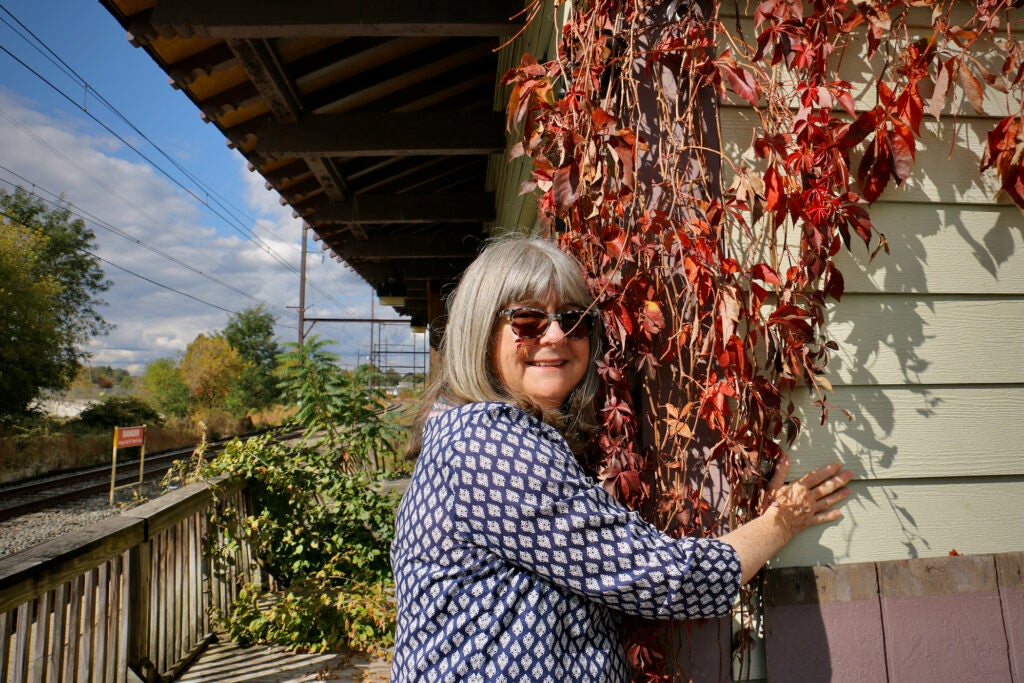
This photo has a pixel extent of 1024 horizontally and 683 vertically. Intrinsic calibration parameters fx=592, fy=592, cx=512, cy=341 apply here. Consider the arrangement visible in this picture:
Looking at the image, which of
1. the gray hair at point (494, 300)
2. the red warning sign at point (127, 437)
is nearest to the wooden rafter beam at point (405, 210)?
the gray hair at point (494, 300)

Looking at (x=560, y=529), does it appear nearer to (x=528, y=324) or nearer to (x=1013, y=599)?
(x=528, y=324)

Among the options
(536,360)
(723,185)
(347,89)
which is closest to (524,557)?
(536,360)

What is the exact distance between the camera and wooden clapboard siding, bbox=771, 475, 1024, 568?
1.44 metres

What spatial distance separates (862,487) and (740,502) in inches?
13.2

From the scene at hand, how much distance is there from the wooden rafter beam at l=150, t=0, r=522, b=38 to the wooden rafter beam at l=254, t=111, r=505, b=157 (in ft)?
3.59

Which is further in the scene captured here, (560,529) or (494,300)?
(494,300)

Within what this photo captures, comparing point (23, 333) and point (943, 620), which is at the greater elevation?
point (23, 333)

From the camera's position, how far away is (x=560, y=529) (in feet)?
3.40

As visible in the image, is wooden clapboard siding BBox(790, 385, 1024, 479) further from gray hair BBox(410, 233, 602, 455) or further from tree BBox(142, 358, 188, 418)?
tree BBox(142, 358, 188, 418)

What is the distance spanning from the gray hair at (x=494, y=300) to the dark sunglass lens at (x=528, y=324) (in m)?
0.04

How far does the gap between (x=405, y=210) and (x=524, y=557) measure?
520 centimetres

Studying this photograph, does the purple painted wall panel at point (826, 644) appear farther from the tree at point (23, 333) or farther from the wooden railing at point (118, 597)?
the tree at point (23, 333)

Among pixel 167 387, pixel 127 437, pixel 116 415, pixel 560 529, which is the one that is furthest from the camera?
pixel 167 387

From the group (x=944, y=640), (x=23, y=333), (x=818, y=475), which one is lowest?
(x=944, y=640)
